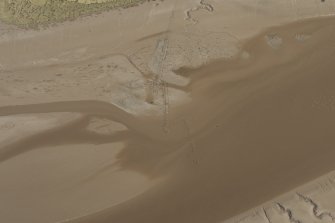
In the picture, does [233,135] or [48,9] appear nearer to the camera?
[233,135]

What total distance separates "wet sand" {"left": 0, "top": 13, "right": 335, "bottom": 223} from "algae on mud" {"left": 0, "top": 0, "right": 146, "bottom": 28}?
4.31 m

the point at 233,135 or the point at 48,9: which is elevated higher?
the point at 48,9

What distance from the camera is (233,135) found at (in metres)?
16.2

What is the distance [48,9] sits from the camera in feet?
66.6

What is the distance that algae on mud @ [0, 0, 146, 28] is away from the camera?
20.0 meters

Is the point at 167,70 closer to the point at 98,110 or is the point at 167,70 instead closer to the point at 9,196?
the point at 98,110

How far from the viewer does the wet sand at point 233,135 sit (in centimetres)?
1440

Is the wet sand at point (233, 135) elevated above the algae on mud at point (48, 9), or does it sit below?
below

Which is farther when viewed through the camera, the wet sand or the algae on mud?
the algae on mud

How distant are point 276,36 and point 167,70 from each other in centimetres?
468

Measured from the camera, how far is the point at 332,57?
1884 centimetres

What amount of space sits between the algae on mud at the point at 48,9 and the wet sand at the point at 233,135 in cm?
431

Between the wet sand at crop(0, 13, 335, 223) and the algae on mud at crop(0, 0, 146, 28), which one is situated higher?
the algae on mud at crop(0, 0, 146, 28)

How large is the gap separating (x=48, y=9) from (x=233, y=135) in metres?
9.58
